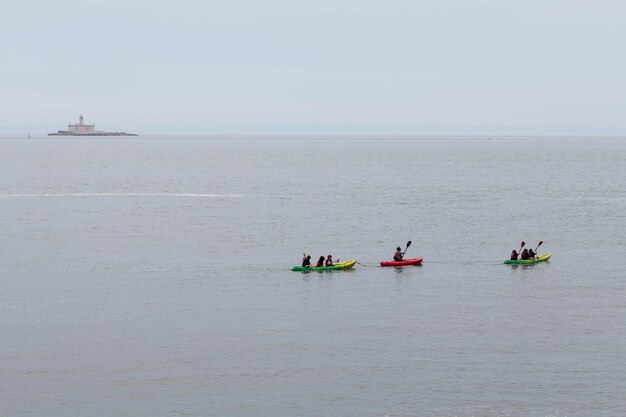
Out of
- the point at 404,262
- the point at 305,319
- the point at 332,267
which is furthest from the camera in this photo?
the point at 404,262

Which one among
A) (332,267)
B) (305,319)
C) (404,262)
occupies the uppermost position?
(404,262)

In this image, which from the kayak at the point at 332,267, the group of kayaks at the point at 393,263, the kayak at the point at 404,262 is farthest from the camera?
the kayak at the point at 404,262

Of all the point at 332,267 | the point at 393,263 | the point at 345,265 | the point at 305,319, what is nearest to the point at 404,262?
the point at 393,263

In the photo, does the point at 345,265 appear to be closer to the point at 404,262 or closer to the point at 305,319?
the point at 404,262

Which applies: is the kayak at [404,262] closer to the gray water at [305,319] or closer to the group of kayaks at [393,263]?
the group of kayaks at [393,263]

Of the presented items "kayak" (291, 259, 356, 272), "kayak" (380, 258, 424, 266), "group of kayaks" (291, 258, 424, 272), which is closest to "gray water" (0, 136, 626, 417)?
"kayak" (291, 259, 356, 272)

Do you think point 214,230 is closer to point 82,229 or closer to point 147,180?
point 82,229

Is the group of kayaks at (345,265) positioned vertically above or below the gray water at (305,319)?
above

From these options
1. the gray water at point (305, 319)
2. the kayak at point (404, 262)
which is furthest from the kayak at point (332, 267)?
the kayak at point (404, 262)

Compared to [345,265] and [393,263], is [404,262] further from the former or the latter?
[345,265]

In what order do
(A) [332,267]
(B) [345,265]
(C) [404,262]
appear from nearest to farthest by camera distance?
(A) [332,267]
(B) [345,265]
(C) [404,262]

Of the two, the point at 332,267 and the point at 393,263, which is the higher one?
the point at 393,263

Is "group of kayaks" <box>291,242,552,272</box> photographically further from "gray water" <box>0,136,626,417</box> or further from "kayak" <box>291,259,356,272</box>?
"gray water" <box>0,136,626,417</box>

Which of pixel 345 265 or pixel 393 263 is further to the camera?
pixel 393 263
